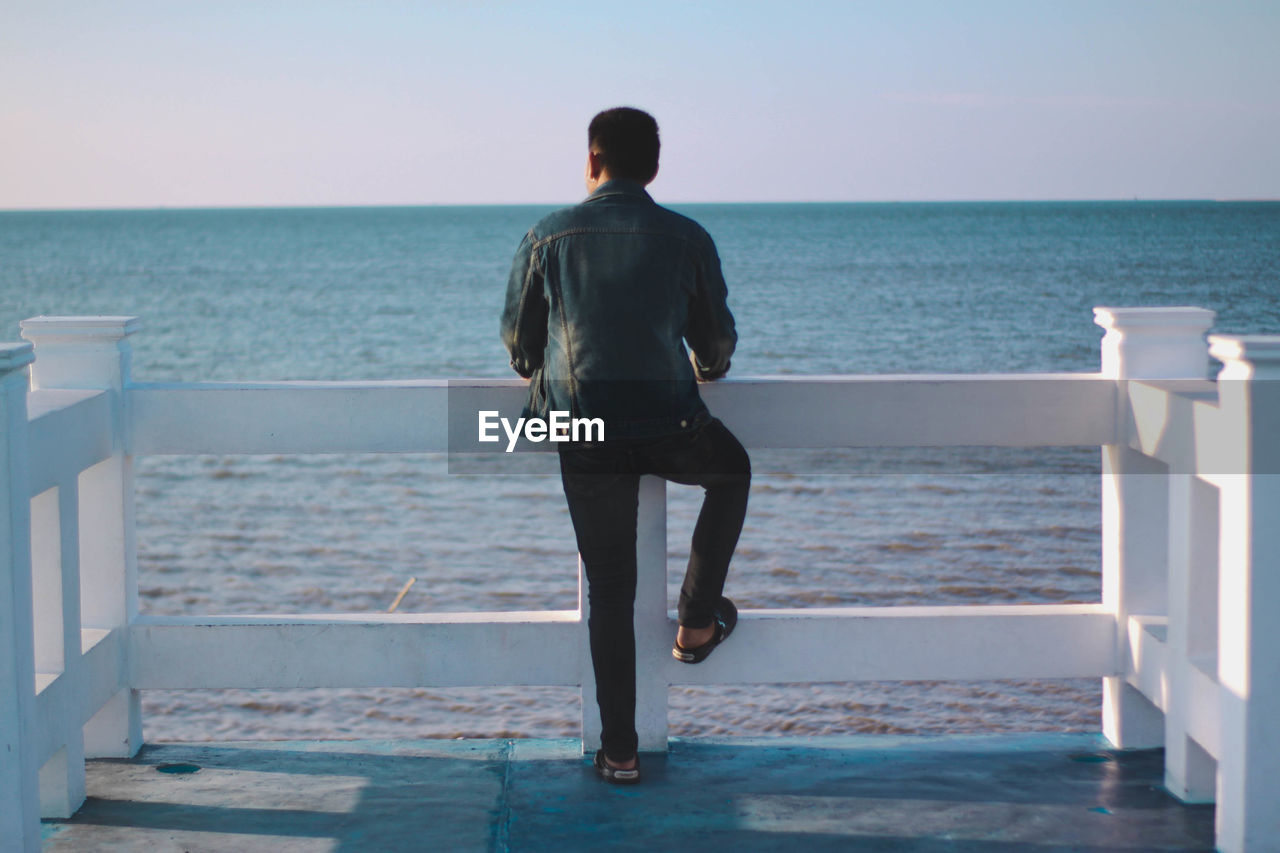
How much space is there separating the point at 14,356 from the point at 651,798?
1722mm

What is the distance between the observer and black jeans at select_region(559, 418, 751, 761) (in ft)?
10.6

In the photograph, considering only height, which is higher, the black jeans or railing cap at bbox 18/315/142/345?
railing cap at bbox 18/315/142/345

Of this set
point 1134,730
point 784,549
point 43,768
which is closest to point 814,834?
point 1134,730

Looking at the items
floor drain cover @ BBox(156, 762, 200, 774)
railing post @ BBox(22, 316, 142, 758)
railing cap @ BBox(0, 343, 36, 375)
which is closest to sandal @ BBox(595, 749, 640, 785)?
floor drain cover @ BBox(156, 762, 200, 774)

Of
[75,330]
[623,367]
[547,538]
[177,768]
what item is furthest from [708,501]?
[547,538]

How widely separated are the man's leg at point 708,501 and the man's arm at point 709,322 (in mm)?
147

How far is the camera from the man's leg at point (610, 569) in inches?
127

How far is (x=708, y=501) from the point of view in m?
3.37

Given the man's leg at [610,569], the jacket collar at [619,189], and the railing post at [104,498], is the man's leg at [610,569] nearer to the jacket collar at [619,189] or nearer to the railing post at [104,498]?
the jacket collar at [619,189]

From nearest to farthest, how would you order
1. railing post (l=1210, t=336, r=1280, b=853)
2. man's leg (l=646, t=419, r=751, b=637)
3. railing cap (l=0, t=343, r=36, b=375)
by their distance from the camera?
railing cap (l=0, t=343, r=36, b=375) → railing post (l=1210, t=336, r=1280, b=853) → man's leg (l=646, t=419, r=751, b=637)

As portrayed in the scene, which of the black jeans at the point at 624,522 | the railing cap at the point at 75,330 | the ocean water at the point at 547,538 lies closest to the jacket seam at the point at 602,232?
the black jeans at the point at 624,522

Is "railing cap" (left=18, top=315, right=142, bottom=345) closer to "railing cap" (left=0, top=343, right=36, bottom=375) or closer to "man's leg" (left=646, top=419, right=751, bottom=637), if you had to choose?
"railing cap" (left=0, top=343, right=36, bottom=375)

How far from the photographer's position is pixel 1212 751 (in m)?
3.00

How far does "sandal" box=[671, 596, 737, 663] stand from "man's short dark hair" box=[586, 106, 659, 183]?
3.56ft
